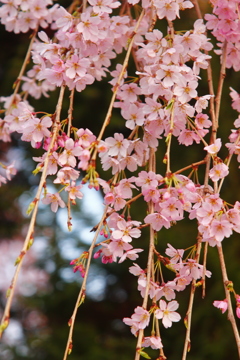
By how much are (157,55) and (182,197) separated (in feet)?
0.87

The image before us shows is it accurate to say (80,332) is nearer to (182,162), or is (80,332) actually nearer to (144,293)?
(182,162)

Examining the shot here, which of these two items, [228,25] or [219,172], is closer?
[219,172]

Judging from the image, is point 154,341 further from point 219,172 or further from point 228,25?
point 228,25

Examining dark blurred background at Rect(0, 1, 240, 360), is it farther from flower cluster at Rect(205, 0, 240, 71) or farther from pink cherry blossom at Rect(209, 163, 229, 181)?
pink cherry blossom at Rect(209, 163, 229, 181)

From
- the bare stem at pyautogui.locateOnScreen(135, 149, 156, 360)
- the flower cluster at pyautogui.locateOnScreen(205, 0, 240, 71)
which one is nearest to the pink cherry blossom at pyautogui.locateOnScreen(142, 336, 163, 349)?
the bare stem at pyautogui.locateOnScreen(135, 149, 156, 360)

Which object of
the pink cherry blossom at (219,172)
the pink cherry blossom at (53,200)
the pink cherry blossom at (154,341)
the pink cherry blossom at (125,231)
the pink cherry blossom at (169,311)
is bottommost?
the pink cherry blossom at (154,341)

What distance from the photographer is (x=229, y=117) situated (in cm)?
209

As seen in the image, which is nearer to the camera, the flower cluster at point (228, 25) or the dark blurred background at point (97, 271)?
the flower cluster at point (228, 25)

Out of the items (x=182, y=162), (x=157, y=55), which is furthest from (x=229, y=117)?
(x=157, y=55)

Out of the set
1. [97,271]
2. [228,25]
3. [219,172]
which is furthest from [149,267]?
[97,271]

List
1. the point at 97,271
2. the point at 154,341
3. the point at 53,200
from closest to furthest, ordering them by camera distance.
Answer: the point at 154,341, the point at 53,200, the point at 97,271

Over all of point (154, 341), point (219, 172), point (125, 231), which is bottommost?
point (154, 341)

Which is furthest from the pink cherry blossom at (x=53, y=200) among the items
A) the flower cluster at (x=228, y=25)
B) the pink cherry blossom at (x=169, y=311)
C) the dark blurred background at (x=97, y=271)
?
the dark blurred background at (x=97, y=271)

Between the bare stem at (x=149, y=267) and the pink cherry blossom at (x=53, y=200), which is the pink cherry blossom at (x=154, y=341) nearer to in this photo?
the bare stem at (x=149, y=267)
